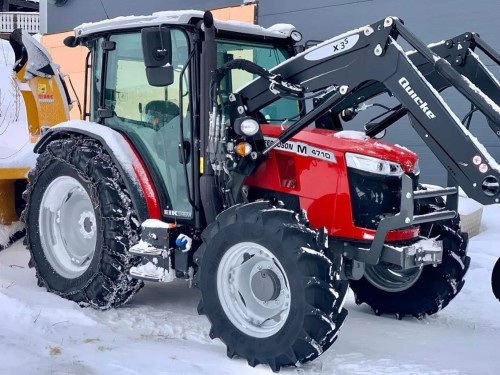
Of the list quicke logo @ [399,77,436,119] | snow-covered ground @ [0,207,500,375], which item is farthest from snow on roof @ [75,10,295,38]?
snow-covered ground @ [0,207,500,375]

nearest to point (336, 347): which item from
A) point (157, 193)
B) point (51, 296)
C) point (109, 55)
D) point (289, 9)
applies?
point (157, 193)

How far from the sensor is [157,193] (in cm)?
476

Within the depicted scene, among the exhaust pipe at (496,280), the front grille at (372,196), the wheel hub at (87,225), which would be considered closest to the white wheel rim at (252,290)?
the front grille at (372,196)

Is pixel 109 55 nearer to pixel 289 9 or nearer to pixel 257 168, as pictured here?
pixel 257 168

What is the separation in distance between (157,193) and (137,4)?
36.2 ft

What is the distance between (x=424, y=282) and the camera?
4.95 m

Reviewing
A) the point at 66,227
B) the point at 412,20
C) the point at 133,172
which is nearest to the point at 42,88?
the point at 66,227

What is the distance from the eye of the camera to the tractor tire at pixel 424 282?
4816mm

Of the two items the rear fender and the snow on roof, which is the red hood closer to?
the snow on roof

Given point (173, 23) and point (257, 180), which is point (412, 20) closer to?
point (173, 23)

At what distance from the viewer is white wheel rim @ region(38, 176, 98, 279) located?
5230 millimetres

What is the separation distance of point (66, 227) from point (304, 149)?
2.28m

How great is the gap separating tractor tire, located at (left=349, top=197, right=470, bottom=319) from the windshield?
1224 mm

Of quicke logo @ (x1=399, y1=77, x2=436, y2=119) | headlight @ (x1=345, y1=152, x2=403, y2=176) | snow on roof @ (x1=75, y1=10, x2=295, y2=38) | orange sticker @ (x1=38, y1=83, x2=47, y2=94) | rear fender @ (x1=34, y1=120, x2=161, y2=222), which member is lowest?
rear fender @ (x1=34, y1=120, x2=161, y2=222)
